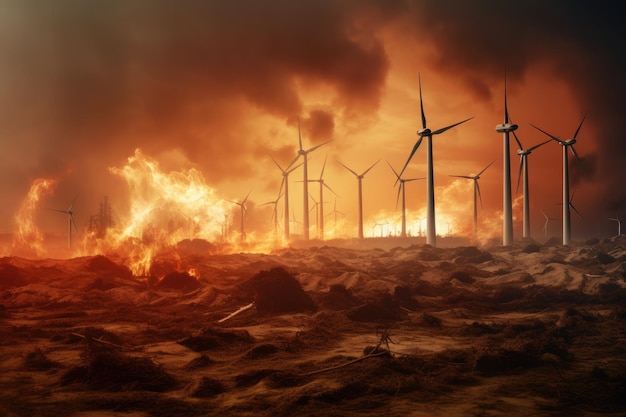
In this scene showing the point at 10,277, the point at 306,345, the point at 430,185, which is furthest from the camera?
the point at 430,185

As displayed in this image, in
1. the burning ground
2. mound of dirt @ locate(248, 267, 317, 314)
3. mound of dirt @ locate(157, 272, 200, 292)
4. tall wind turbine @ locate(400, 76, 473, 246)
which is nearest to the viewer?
the burning ground

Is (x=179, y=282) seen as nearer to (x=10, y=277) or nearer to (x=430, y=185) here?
(x=10, y=277)

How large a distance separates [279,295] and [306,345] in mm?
10177

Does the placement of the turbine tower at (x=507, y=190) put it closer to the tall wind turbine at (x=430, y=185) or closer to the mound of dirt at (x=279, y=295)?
the tall wind turbine at (x=430, y=185)

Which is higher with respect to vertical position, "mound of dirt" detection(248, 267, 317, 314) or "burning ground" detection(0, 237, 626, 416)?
"mound of dirt" detection(248, 267, 317, 314)

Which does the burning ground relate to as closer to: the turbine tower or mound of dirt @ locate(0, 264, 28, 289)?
mound of dirt @ locate(0, 264, 28, 289)

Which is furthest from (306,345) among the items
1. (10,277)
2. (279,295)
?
(10,277)

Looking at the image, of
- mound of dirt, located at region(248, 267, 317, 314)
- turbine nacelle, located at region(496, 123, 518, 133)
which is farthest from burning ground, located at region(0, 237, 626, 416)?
turbine nacelle, located at region(496, 123, 518, 133)

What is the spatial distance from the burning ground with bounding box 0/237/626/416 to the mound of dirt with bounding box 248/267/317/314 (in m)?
0.08

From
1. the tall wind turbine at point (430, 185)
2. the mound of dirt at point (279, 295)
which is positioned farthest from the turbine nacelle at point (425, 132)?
the mound of dirt at point (279, 295)

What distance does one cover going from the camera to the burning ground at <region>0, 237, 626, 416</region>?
605 inches

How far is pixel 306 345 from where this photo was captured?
2312 centimetres

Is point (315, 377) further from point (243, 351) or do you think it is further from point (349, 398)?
point (243, 351)

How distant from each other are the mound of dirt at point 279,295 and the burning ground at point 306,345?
0.08 meters
